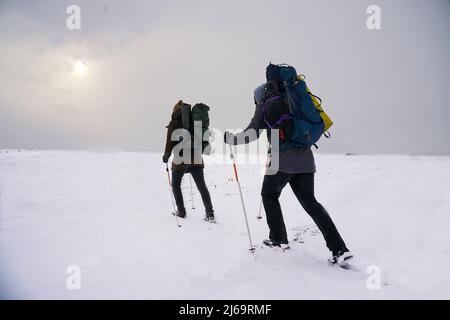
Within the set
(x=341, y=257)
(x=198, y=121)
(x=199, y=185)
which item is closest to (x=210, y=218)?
(x=199, y=185)

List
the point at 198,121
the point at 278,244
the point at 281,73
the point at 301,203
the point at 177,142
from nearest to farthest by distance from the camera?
the point at 281,73, the point at 301,203, the point at 278,244, the point at 198,121, the point at 177,142

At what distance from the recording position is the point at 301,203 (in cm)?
392

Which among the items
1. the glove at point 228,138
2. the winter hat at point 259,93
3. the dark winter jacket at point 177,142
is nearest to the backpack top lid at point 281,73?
the winter hat at point 259,93

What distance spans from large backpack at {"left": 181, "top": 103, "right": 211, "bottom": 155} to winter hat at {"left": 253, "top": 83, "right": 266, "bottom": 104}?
2.20 m

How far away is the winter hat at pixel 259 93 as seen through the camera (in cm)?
404

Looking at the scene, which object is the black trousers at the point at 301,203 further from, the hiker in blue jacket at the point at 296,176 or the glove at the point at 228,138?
the glove at the point at 228,138

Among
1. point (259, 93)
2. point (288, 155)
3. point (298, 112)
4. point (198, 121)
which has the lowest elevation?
point (288, 155)

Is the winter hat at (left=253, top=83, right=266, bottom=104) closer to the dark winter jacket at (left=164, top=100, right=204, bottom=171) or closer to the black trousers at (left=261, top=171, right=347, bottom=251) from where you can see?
the black trousers at (left=261, top=171, right=347, bottom=251)

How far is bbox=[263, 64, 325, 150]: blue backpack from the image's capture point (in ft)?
12.1

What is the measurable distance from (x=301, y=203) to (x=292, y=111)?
124 cm

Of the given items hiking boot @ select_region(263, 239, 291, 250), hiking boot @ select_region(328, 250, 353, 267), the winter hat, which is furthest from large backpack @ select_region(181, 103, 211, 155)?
hiking boot @ select_region(328, 250, 353, 267)

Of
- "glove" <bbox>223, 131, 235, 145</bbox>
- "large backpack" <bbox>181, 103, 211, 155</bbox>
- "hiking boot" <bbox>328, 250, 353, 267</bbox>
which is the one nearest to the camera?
"hiking boot" <bbox>328, 250, 353, 267</bbox>

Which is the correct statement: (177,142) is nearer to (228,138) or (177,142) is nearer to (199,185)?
(199,185)

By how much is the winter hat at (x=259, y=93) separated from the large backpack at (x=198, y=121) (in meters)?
2.20
